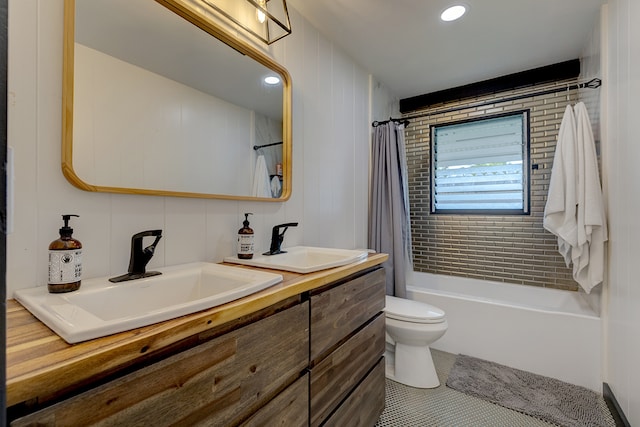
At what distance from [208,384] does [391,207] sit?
6.79 feet

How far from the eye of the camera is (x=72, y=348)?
493mm

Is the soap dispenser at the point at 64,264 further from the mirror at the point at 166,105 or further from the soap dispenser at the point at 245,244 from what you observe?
the soap dispenser at the point at 245,244

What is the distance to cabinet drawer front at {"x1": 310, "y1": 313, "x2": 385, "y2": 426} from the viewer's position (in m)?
1.04

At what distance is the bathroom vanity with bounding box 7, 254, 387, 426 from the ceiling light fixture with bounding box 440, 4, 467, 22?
169 centimetres

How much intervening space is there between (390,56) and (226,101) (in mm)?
1592

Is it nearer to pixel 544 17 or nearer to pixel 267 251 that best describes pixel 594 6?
pixel 544 17

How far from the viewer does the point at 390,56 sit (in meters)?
2.37

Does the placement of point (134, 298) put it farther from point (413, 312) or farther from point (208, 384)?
point (413, 312)

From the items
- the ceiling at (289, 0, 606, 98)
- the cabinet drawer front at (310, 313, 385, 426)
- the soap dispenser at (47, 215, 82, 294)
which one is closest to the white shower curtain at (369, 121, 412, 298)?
the ceiling at (289, 0, 606, 98)

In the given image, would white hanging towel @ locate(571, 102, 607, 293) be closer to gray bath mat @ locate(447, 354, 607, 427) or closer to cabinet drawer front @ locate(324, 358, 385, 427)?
gray bath mat @ locate(447, 354, 607, 427)

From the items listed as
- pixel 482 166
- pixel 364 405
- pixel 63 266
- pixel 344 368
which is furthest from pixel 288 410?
pixel 482 166

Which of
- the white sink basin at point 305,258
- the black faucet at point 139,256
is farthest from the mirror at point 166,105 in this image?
the white sink basin at point 305,258

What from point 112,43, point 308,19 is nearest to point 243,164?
point 112,43

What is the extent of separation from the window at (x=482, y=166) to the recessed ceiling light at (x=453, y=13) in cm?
128
